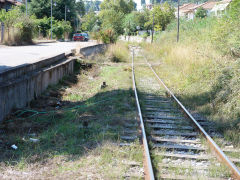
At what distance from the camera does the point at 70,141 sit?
5832mm

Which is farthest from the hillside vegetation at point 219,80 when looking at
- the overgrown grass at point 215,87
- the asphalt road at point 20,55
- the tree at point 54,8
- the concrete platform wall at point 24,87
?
the tree at point 54,8

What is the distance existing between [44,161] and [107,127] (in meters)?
2.00

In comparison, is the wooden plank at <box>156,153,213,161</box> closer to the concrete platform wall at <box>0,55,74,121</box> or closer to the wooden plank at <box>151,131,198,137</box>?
the wooden plank at <box>151,131,198,137</box>

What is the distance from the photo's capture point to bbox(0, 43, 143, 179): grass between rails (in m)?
4.65

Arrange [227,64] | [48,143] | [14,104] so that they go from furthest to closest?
[227,64] → [14,104] → [48,143]

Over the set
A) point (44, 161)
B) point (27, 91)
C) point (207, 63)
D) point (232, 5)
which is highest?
point (232, 5)

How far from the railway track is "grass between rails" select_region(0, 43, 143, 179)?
37 cm

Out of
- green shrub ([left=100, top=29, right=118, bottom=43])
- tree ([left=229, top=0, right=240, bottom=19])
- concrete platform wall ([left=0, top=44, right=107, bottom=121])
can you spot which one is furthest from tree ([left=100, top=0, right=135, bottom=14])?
concrete platform wall ([left=0, top=44, right=107, bottom=121])

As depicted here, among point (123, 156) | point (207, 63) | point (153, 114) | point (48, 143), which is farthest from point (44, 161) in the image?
point (207, 63)

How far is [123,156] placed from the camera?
5.16 meters

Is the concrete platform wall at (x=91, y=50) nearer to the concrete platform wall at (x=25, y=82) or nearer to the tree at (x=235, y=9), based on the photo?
the concrete platform wall at (x=25, y=82)

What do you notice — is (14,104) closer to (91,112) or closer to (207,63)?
(91,112)

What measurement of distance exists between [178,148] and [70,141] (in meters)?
2.05

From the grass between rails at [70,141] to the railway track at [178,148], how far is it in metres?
0.37
